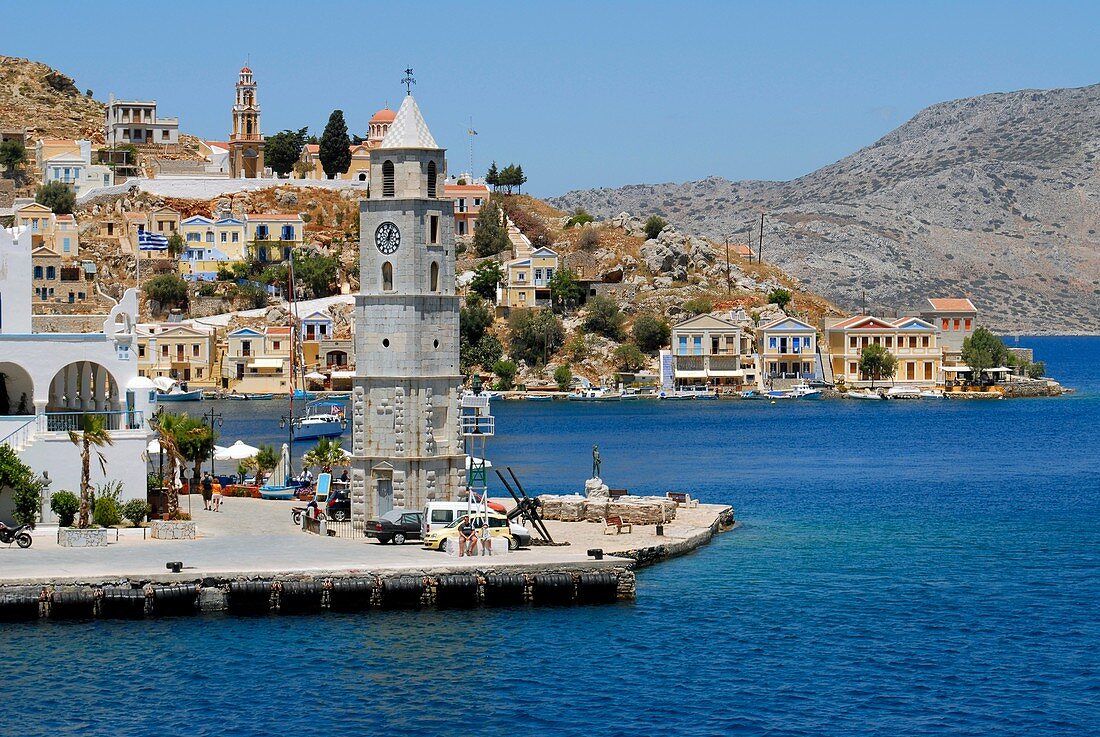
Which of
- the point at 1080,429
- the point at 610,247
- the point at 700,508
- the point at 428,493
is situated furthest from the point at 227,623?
the point at 610,247

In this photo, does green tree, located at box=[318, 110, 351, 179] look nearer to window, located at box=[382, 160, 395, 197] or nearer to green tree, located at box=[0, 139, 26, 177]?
green tree, located at box=[0, 139, 26, 177]

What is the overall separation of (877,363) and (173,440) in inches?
4095

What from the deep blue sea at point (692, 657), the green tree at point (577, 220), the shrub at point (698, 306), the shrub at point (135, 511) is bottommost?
the deep blue sea at point (692, 657)

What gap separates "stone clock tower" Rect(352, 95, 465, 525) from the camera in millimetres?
44969

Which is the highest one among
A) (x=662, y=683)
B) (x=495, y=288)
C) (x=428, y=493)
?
(x=495, y=288)

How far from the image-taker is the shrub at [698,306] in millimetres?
→ 153500

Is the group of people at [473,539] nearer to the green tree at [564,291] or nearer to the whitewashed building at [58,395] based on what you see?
the whitewashed building at [58,395]

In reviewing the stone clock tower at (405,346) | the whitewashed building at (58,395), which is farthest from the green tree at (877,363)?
the stone clock tower at (405,346)

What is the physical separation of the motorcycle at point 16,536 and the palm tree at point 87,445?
5.16 ft

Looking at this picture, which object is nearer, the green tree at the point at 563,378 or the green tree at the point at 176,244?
the green tree at the point at 563,378

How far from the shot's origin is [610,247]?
16600 centimetres

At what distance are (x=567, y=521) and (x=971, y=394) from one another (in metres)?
102

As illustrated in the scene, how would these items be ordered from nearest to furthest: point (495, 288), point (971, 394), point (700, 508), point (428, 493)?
point (428, 493), point (700, 508), point (971, 394), point (495, 288)

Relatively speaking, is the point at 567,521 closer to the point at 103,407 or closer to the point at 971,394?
the point at 103,407
